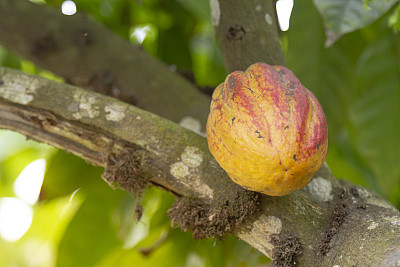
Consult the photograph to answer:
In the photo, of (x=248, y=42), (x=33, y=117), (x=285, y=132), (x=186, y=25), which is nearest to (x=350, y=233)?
(x=285, y=132)

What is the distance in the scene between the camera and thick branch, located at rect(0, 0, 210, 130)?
1482 mm

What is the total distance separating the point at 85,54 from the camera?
1.57 m

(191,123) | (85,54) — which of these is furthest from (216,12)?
(85,54)

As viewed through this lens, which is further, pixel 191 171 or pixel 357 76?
pixel 357 76

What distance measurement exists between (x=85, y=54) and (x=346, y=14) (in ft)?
2.82

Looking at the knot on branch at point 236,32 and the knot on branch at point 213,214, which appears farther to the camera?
the knot on branch at point 236,32

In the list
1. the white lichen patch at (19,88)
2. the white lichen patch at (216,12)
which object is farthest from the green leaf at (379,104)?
the white lichen patch at (19,88)

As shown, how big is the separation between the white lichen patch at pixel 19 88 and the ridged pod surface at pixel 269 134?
1.56 ft

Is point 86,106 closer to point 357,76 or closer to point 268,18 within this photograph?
point 268,18

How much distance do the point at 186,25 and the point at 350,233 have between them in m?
1.56

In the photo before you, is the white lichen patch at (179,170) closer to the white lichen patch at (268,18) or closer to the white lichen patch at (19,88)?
the white lichen patch at (19,88)

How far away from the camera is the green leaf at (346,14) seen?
113cm

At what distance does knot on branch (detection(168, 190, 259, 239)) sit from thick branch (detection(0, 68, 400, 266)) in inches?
0.6

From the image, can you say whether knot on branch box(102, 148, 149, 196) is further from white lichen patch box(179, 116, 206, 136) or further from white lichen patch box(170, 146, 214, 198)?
white lichen patch box(179, 116, 206, 136)
